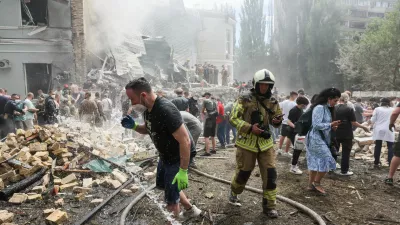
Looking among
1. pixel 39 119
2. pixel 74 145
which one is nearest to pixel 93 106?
pixel 39 119

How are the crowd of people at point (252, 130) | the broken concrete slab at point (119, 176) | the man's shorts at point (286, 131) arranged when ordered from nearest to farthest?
the crowd of people at point (252, 130)
the broken concrete slab at point (119, 176)
the man's shorts at point (286, 131)

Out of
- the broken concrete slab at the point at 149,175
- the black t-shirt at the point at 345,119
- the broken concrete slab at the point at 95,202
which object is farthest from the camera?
the black t-shirt at the point at 345,119

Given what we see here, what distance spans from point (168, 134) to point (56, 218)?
2.22m

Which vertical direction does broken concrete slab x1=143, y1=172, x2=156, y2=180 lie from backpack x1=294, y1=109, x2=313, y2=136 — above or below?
below

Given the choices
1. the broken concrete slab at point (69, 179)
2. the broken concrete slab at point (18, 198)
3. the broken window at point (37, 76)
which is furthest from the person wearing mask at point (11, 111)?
the broken window at point (37, 76)

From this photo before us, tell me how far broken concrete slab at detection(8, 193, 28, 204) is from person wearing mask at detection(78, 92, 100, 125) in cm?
532

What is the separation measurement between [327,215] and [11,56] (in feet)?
57.1

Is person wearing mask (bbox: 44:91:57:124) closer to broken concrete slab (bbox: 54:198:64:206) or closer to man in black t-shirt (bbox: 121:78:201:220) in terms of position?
broken concrete slab (bbox: 54:198:64:206)

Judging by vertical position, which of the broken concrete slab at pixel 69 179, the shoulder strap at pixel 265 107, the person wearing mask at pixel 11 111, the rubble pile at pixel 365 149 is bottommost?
the rubble pile at pixel 365 149

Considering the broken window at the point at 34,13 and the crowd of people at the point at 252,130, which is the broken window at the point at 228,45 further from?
the crowd of people at the point at 252,130

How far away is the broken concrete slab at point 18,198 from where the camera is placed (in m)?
4.96

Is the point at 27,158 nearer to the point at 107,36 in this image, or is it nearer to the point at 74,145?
the point at 74,145

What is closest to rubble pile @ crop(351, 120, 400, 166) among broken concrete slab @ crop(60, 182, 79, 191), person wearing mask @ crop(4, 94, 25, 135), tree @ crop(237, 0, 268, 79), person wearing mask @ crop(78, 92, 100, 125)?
broken concrete slab @ crop(60, 182, 79, 191)

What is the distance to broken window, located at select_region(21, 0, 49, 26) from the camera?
16.8 meters
